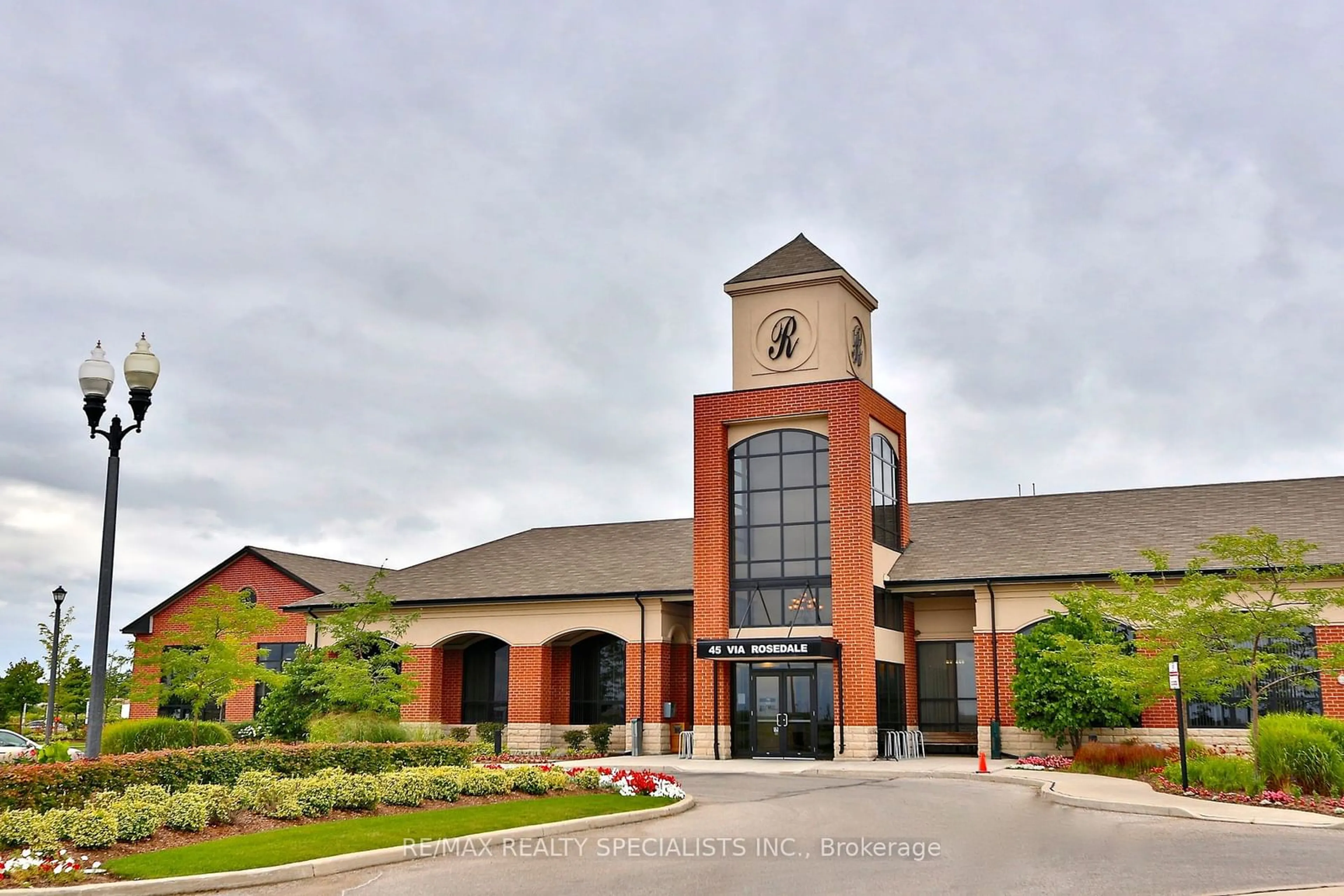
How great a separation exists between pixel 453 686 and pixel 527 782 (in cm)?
2077

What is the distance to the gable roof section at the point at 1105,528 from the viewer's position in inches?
1240

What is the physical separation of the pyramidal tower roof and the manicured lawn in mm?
18742

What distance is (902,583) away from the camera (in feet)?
110

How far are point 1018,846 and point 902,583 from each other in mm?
19060

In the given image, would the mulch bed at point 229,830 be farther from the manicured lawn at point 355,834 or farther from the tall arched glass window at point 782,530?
the tall arched glass window at point 782,530

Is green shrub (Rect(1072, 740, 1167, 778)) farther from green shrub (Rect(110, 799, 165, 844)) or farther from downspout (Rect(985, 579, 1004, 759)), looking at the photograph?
green shrub (Rect(110, 799, 165, 844))

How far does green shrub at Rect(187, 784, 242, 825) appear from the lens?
48.8 feet

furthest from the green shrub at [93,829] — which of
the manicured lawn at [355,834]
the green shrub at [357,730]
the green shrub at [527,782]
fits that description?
the green shrub at [357,730]

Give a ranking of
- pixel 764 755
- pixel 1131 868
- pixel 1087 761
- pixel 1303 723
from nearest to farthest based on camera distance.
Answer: pixel 1131 868
pixel 1303 723
pixel 1087 761
pixel 764 755

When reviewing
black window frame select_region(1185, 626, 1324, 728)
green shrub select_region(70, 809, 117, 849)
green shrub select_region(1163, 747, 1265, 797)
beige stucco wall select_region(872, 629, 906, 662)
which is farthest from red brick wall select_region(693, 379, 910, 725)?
green shrub select_region(70, 809, 117, 849)

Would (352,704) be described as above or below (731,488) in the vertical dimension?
below

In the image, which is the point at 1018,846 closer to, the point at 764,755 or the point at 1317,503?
the point at 764,755

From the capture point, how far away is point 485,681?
3919cm

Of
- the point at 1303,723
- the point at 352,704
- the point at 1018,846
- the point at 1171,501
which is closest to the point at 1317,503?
the point at 1171,501
